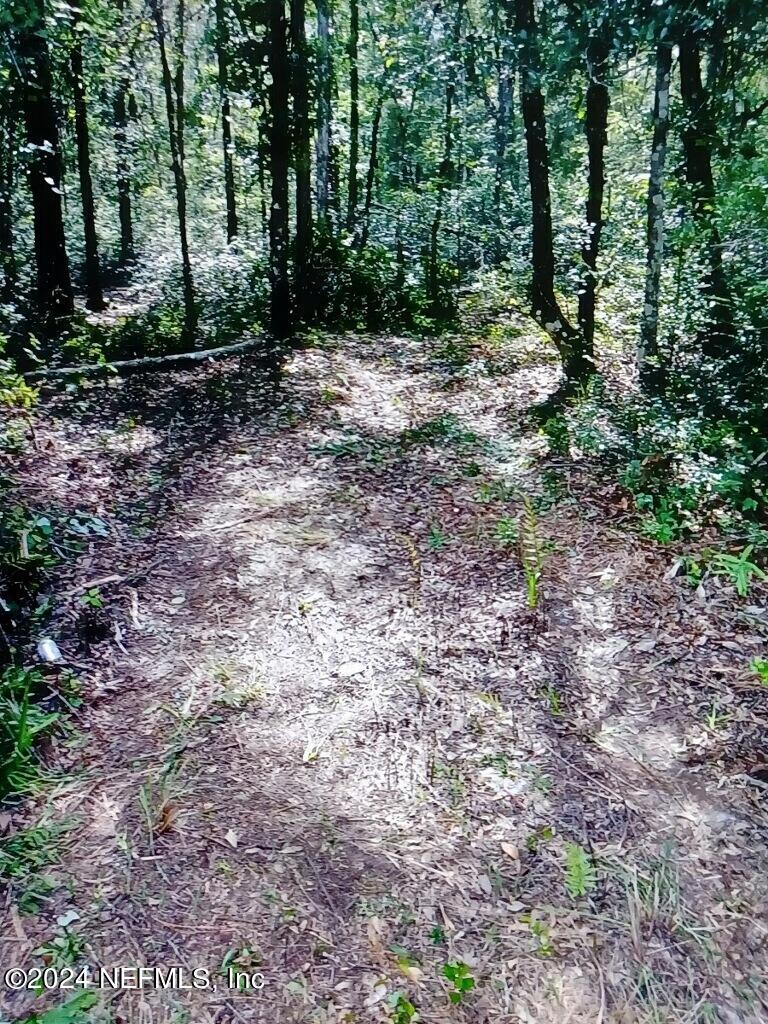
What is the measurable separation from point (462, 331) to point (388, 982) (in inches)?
401

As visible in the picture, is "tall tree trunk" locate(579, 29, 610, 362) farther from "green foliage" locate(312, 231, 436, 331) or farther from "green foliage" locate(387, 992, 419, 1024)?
"green foliage" locate(387, 992, 419, 1024)

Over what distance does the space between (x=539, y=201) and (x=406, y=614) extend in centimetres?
723

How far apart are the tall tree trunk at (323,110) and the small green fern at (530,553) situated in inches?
338

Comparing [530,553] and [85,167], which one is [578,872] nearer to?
[530,553]

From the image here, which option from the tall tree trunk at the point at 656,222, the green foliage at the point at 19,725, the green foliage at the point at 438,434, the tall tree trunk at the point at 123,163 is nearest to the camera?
the green foliage at the point at 19,725

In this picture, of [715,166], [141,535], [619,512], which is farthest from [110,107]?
[619,512]

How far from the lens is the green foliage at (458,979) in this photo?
2676 mm

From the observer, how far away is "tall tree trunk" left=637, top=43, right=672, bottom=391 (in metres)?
7.56

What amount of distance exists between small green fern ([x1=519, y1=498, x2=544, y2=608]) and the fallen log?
5.19 meters

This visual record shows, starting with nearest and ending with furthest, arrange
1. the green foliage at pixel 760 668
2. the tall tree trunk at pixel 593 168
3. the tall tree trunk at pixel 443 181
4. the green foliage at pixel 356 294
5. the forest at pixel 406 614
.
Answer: the forest at pixel 406 614
the green foliage at pixel 760 668
the tall tree trunk at pixel 593 168
the green foliage at pixel 356 294
the tall tree trunk at pixel 443 181

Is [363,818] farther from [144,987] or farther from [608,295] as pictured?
[608,295]

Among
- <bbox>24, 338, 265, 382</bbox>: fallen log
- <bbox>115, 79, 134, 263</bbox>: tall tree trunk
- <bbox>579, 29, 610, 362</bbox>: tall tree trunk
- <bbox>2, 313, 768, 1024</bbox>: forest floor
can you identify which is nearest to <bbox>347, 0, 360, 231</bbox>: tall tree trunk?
<bbox>115, 79, 134, 263</bbox>: tall tree trunk

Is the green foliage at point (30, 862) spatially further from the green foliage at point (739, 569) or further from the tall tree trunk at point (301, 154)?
the tall tree trunk at point (301, 154)

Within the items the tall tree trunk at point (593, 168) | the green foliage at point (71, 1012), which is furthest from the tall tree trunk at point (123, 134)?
the green foliage at point (71, 1012)
